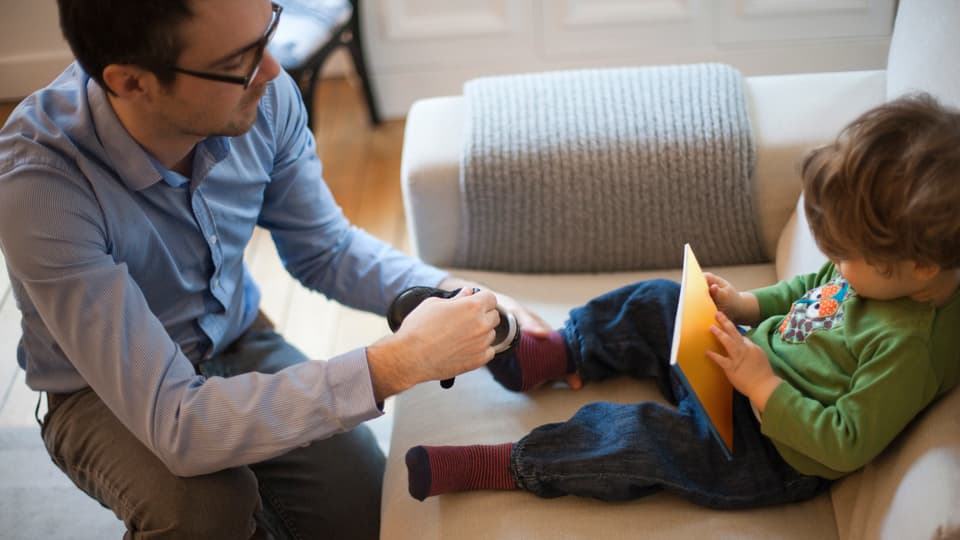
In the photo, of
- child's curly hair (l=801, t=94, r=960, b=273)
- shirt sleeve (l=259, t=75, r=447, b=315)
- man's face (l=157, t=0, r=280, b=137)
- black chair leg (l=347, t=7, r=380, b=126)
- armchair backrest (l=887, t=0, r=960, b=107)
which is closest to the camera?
child's curly hair (l=801, t=94, r=960, b=273)

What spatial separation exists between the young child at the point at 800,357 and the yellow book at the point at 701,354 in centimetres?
2

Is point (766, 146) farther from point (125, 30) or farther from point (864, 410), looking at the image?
point (125, 30)

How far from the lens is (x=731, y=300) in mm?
1315

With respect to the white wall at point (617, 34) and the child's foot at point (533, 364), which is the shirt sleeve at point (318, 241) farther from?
the white wall at point (617, 34)

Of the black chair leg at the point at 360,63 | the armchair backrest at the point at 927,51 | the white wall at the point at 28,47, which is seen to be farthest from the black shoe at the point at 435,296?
the white wall at the point at 28,47

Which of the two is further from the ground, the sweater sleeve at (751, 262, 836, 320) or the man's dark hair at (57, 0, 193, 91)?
the man's dark hair at (57, 0, 193, 91)

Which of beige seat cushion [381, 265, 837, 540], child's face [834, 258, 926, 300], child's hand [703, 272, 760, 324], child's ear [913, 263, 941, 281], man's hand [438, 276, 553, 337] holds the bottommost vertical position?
beige seat cushion [381, 265, 837, 540]

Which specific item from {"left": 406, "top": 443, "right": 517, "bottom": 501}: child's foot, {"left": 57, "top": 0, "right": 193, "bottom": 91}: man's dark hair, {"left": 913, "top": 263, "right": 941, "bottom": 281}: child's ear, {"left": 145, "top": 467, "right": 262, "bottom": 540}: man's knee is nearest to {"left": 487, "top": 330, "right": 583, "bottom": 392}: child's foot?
{"left": 406, "top": 443, "right": 517, "bottom": 501}: child's foot

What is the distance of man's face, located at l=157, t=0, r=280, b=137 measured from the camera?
3.58 feet

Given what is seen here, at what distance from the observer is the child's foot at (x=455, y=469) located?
1.21 metres

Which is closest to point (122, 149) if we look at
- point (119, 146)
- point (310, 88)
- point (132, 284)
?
point (119, 146)

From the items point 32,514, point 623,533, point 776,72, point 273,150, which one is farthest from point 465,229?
point 776,72

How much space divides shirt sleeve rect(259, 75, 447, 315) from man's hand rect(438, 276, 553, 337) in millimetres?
53

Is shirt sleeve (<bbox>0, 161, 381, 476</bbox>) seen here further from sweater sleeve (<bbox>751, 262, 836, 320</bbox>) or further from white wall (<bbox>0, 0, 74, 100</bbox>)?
white wall (<bbox>0, 0, 74, 100</bbox>)
